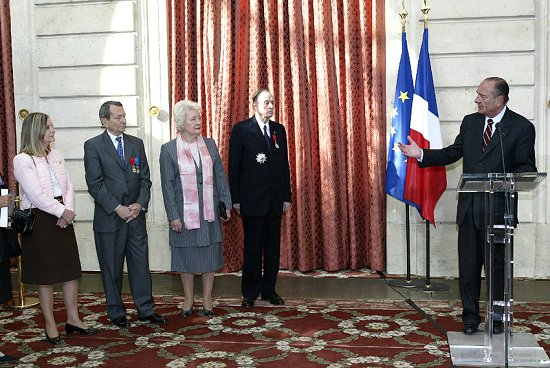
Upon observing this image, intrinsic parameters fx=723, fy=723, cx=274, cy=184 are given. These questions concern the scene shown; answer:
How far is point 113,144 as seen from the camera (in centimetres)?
501

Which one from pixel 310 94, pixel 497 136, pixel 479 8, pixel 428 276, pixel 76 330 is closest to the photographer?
pixel 497 136

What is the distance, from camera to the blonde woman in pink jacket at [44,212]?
4527 millimetres

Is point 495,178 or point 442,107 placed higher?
point 442,107

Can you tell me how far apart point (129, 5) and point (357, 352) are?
173 inches

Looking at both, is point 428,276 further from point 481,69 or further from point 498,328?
point 481,69

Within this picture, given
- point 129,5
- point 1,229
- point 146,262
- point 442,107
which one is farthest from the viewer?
point 129,5

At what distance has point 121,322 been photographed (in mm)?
5012

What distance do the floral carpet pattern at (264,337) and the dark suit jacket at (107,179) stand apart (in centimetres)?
76

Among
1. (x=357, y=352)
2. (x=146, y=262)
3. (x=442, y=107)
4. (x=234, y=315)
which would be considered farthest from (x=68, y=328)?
(x=442, y=107)

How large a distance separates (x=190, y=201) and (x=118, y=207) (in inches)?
21.2

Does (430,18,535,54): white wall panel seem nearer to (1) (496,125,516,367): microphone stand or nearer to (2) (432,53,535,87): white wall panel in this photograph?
(2) (432,53,535,87): white wall panel

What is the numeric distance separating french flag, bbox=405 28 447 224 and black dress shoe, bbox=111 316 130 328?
268 centimetres

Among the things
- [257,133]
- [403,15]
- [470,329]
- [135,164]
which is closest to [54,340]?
[135,164]

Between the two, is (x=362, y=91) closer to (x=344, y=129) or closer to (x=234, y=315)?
(x=344, y=129)
